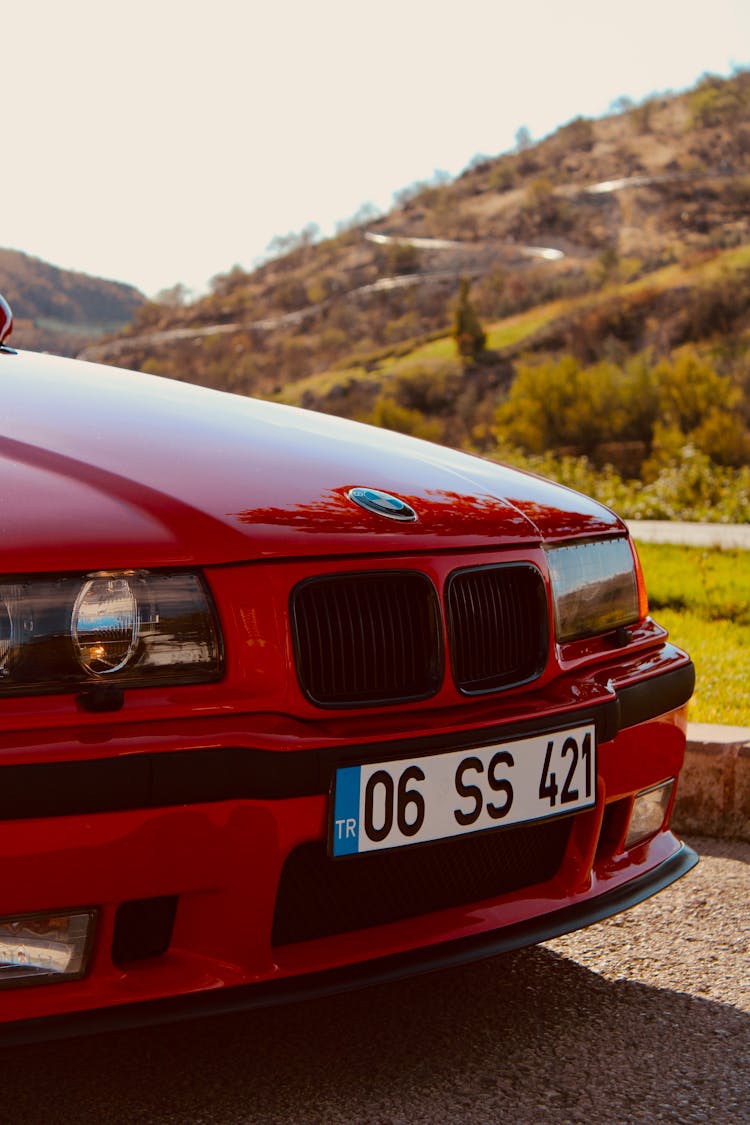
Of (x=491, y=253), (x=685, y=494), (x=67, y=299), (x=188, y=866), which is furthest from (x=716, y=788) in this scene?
(x=67, y=299)

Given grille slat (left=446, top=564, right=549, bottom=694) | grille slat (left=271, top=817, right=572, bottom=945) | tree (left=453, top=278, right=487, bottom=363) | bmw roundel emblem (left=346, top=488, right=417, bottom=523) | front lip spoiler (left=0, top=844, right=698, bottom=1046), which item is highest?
tree (left=453, top=278, right=487, bottom=363)

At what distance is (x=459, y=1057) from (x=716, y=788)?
1645mm

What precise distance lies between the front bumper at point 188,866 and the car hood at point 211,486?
0.29m

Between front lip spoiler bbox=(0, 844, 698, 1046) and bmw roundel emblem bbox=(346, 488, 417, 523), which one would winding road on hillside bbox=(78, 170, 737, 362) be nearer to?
bmw roundel emblem bbox=(346, 488, 417, 523)

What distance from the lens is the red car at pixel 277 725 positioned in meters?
1.82

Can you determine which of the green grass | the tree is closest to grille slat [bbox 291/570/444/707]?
the green grass

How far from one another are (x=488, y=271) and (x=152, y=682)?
92.5 metres

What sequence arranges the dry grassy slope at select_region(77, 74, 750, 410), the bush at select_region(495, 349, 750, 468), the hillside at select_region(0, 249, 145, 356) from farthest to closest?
the hillside at select_region(0, 249, 145, 356) < the dry grassy slope at select_region(77, 74, 750, 410) < the bush at select_region(495, 349, 750, 468)

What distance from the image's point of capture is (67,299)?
117188mm

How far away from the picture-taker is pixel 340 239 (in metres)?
121

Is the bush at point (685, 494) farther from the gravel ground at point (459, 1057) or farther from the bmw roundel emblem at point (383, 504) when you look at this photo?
the bmw roundel emblem at point (383, 504)

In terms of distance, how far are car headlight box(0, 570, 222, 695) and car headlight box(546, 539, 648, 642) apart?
30.5 inches

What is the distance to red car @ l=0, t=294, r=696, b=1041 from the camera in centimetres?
182

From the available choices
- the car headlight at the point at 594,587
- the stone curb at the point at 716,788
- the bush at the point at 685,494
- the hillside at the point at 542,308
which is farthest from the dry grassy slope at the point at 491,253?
the car headlight at the point at 594,587
